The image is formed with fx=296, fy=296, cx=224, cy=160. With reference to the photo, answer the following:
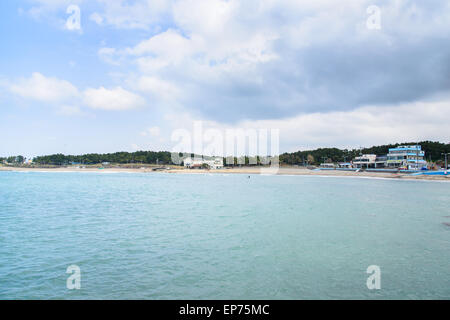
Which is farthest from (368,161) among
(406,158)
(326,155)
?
(326,155)

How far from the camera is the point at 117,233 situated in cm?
1955

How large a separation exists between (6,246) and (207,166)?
594 feet

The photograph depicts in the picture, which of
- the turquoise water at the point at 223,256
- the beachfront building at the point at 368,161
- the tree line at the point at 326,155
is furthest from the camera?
the tree line at the point at 326,155

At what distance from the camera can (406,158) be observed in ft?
400

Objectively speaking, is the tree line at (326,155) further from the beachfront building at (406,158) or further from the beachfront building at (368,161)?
the beachfront building at (406,158)

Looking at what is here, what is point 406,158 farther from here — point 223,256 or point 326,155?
point 223,256

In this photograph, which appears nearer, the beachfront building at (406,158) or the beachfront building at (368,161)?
the beachfront building at (406,158)

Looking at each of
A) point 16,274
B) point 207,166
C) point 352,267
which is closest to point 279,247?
point 352,267

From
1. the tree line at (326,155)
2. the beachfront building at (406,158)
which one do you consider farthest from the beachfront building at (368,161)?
the tree line at (326,155)

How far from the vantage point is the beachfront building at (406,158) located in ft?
386

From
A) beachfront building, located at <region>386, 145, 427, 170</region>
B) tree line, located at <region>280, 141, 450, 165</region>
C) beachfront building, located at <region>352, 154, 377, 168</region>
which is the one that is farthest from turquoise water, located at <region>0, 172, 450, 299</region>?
tree line, located at <region>280, 141, 450, 165</region>

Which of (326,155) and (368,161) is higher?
(326,155)
